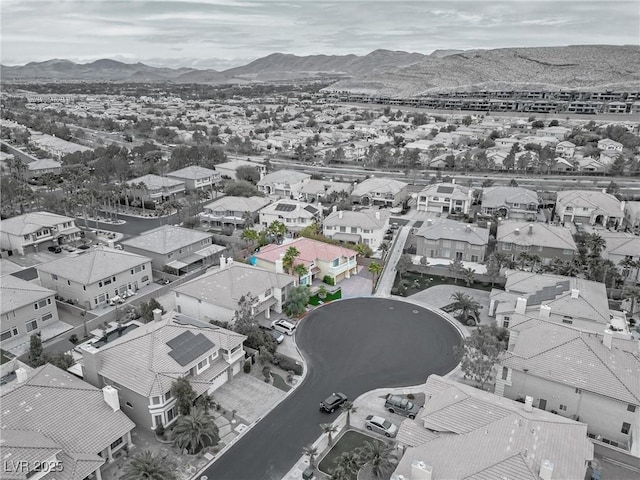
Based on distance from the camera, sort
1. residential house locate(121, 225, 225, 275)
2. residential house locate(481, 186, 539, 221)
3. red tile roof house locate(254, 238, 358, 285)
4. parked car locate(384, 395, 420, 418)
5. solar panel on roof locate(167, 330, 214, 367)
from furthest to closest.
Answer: residential house locate(481, 186, 539, 221)
residential house locate(121, 225, 225, 275)
red tile roof house locate(254, 238, 358, 285)
solar panel on roof locate(167, 330, 214, 367)
parked car locate(384, 395, 420, 418)

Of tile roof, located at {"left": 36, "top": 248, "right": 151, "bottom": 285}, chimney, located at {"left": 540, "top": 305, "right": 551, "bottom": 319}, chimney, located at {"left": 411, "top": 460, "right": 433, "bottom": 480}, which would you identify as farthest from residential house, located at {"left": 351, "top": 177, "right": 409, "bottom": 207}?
chimney, located at {"left": 411, "top": 460, "right": 433, "bottom": 480}

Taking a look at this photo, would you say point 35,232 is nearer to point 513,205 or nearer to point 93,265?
point 93,265

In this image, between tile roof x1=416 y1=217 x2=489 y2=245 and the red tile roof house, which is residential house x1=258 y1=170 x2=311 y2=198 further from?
the red tile roof house

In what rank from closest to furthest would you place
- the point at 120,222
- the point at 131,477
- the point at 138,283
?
the point at 131,477 → the point at 138,283 → the point at 120,222

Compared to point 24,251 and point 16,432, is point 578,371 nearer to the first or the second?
point 16,432

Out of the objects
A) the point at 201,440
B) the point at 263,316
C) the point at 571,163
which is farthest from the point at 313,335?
the point at 571,163

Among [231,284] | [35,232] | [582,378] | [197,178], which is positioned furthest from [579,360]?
[197,178]

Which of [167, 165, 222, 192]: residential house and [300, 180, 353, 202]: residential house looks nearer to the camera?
[300, 180, 353, 202]: residential house
